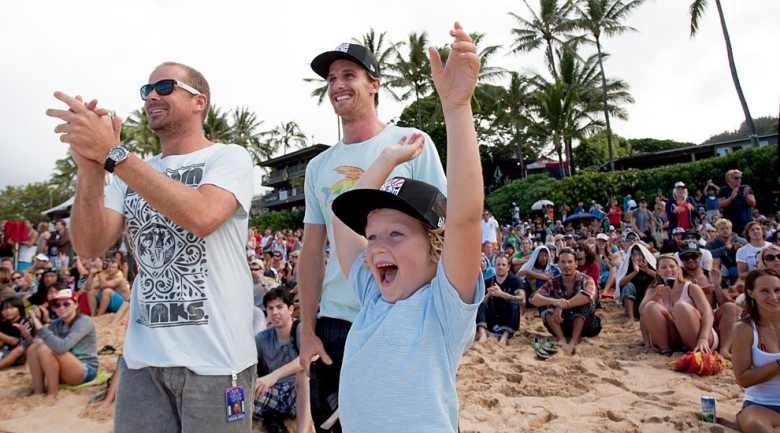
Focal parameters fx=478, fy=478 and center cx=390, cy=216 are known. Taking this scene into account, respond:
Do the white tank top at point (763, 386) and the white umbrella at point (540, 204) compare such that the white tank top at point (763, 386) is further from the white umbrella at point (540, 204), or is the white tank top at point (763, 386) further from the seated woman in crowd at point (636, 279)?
the white umbrella at point (540, 204)

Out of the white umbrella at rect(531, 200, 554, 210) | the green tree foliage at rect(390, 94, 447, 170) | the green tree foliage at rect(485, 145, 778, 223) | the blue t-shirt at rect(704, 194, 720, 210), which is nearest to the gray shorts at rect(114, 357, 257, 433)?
the blue t-shirt at rect(704, 194, 720, 210)

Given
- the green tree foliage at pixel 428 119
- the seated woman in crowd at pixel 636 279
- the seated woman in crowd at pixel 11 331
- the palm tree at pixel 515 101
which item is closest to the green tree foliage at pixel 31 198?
the green tree foliage at pixel 428 119

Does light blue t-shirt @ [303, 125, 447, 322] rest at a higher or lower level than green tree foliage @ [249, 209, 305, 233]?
lower

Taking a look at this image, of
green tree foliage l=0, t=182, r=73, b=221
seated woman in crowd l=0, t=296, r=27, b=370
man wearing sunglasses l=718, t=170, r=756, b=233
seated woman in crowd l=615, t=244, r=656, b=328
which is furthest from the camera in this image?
green tree foliage l=0, t=182, r=73, b=221

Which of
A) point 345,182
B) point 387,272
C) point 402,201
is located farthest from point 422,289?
point 345,182

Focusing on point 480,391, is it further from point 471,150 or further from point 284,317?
point 471,150

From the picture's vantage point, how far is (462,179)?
1.37 m

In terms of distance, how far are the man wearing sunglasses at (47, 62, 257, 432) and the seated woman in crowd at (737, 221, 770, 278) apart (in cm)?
736

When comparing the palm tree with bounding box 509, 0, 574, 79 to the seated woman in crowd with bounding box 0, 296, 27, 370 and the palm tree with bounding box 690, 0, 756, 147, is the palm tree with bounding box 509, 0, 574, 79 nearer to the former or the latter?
the palm tree with bounding box 690, 0, 756, 147

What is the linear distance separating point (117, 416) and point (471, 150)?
61.5 inches

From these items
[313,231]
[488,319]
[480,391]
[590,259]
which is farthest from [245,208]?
[590,259]

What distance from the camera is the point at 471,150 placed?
1373mm

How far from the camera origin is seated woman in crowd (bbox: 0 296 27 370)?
6566 millimetres

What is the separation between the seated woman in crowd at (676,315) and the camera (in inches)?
202
